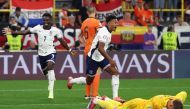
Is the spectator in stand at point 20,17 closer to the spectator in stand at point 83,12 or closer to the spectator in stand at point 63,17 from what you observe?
the spectator in stand at point 63,17

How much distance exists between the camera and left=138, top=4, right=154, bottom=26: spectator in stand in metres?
30.0

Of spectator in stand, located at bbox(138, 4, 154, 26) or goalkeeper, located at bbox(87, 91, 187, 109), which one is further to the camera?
spectator in stand, located at bbox(138, 4, 154, 26)

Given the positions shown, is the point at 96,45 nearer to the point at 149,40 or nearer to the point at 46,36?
the point at 46,36

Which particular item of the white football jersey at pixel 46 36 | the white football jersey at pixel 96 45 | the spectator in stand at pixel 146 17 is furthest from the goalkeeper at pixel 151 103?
the spectator in stand at pixel 146 17

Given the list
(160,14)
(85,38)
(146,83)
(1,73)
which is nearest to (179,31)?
(160,14)

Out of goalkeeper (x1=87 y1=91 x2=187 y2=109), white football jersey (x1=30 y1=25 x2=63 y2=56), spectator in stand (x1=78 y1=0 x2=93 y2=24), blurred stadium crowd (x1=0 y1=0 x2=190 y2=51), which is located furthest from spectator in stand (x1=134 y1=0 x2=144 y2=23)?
goalkeeper (x1=87 y1=91 x2=187 y2=109)

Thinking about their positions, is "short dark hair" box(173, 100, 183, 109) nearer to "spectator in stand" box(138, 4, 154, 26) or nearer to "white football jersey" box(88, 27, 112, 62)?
"white football jersey" box(88, 27, 112, 62)

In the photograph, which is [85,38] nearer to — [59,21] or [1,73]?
[1,73]

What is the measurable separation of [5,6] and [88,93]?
1146cm

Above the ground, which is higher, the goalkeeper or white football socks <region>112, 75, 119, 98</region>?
the goalkeeper

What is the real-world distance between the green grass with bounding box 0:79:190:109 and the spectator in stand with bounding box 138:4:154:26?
4233 mm

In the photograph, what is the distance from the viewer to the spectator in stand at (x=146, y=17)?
30006 millimetres

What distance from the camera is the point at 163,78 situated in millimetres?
27109

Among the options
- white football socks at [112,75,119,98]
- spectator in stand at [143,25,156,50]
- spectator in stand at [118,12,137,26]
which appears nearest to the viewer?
white football socks at [112,75,119,98]
